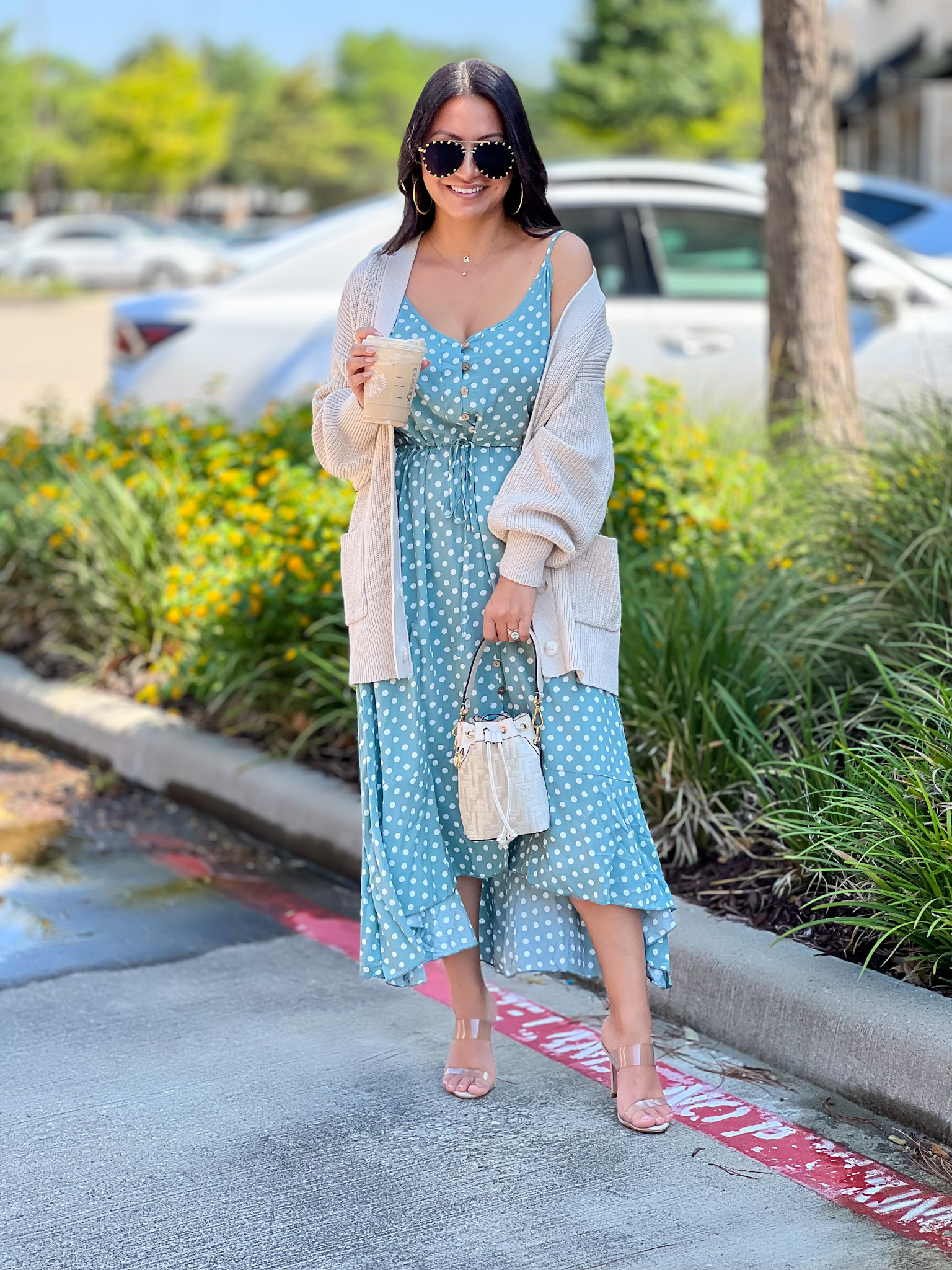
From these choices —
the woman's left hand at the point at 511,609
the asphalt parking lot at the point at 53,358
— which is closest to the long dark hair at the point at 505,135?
the woman's left hand at the point at 511,609

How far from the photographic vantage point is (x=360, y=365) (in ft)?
9.23

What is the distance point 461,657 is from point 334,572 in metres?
2.07

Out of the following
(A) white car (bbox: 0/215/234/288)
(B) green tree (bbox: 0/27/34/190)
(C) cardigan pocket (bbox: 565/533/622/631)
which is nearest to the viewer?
(C) cardigan pocket (bbox: 565/533/622/631)

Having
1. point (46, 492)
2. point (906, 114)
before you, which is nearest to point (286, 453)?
point (46, 492)

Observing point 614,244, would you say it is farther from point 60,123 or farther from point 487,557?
point 60,123

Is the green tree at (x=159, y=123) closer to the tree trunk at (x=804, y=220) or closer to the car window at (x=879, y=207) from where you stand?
the car window at (x=879, y=207)

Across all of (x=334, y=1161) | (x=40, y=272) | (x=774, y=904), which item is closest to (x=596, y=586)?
(x=774, y=904)

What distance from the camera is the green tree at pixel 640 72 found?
123 feet

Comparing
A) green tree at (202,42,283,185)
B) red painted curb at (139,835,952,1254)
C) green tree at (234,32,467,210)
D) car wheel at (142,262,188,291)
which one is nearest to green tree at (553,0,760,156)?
car wheel at (142,262,188,291)

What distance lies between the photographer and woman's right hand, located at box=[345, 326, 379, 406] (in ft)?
9.19

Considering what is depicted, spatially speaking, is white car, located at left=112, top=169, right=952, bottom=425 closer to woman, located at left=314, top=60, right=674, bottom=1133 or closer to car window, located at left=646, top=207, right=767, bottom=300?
car window, located at left=646, top=207, right=767, bottom=300

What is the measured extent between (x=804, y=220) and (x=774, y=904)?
310 centimetres

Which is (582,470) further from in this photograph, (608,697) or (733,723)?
(733,723)

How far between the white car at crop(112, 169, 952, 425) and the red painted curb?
13.0 feet
